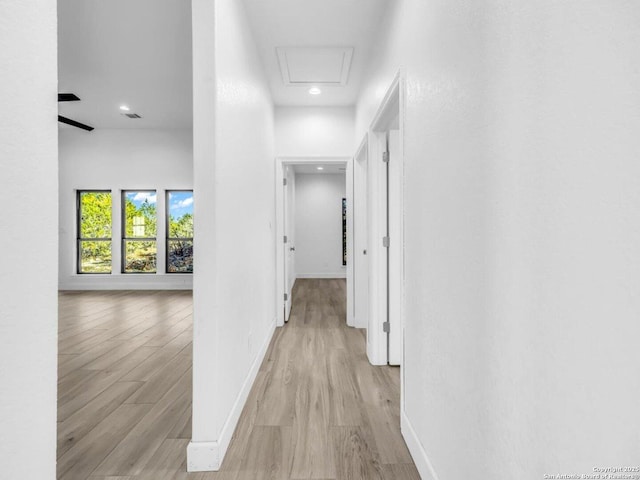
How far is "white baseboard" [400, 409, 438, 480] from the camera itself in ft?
4.69

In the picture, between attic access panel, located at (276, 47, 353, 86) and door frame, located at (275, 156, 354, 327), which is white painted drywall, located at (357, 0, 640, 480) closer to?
attic access panel, located at (276, 47, 353, 86)

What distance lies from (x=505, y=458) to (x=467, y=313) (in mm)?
384

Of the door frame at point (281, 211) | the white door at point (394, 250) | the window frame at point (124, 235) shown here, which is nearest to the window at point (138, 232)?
the window frame at point (124, 235)

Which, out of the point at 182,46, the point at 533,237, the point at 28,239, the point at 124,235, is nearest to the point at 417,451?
the point at 533,237

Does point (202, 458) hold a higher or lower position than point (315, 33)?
lower

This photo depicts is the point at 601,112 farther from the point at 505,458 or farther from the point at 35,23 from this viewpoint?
the point at 35,23

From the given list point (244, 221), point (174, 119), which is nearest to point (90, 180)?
point (174, 119)

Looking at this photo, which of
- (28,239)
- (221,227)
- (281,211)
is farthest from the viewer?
(281,211)

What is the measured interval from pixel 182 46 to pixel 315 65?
1.47m

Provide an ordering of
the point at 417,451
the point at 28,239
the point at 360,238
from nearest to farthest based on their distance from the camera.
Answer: the point at 28,239, the point at 417,451, the point at 360,238

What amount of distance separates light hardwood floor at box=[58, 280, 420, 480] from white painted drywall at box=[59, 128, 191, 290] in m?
3.03

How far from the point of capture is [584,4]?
630 millimetres

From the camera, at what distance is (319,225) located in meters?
8.88

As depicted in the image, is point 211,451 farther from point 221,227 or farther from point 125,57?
point 125,57
